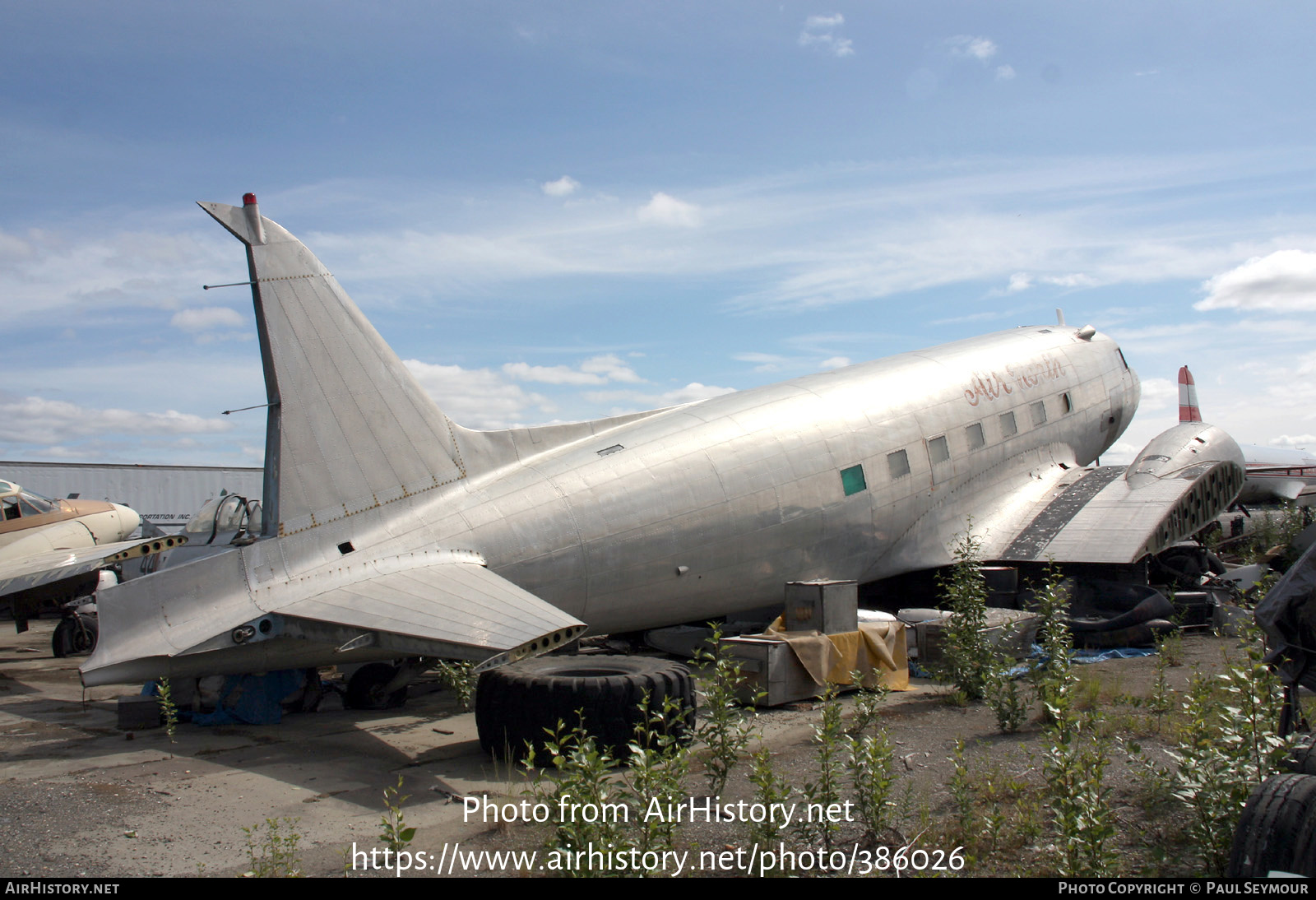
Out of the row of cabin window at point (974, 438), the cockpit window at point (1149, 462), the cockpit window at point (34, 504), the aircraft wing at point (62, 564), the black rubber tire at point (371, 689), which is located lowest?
the black rubber tire at point (371, 689)

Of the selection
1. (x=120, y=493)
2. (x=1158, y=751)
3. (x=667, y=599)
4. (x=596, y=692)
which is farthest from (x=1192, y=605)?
(x=120, y=493)

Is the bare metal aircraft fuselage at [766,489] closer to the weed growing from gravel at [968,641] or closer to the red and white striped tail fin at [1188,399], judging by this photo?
the weed growing from gravel at [968,641]

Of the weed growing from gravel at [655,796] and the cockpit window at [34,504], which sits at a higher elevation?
the cockpit window at [34,504]

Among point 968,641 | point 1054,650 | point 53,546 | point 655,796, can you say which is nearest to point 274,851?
point 655,796

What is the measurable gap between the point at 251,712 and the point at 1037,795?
26.9 ft

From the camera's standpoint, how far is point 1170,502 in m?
16.4

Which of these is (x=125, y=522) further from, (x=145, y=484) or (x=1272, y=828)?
(x=1272, y=828)

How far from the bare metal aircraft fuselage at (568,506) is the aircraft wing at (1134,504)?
61mm

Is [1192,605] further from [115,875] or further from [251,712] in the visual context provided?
[115,875]

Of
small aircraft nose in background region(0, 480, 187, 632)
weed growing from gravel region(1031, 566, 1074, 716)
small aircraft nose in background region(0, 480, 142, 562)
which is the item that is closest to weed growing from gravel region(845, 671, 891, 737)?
weed growing from gravel region(1031, 566, 1074, 716)

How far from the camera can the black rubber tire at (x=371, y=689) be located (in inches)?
430

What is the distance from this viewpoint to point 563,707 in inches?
323

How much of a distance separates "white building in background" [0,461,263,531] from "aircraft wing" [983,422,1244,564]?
102 feet

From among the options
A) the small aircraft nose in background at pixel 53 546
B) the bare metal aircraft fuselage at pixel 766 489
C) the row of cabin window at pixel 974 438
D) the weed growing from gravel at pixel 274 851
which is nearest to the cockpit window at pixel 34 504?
the small aircraft nose in background at pixel 53 546
